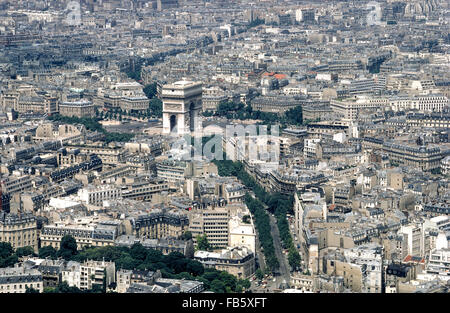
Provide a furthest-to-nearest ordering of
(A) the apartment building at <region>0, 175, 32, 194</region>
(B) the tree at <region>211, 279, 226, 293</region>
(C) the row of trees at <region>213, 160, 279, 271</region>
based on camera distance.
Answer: (A) the apartment building at <region>0, 175, 32, 194</region>
(C) the row of trees at <region>213, 160, 279, 271</region>
(B) the tree at <region>211, 279, 226, 293</region>

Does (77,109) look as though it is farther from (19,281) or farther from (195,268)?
(19,281)

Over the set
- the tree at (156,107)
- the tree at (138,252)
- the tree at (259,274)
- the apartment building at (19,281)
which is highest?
the apartment building at (19,281)

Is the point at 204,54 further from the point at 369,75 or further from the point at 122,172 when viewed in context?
the point at 122,172

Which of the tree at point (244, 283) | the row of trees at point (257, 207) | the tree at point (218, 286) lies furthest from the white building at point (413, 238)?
the tree at point (218, 286)

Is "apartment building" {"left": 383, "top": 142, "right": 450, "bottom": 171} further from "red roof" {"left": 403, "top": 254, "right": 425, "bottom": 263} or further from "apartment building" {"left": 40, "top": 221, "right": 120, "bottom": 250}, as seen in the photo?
"apartment building" {"left": 40, "top": 221, "right": 120, "bottom": 250}

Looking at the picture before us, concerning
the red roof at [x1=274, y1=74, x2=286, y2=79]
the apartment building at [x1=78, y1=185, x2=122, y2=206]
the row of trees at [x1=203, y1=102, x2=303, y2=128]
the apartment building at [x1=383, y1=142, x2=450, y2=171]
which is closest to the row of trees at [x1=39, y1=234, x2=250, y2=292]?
the apartment building at [x1=78, y1=185, x2=122, y2=206]

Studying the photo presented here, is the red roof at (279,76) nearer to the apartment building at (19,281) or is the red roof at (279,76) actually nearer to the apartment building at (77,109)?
the apartment building at (77,109)

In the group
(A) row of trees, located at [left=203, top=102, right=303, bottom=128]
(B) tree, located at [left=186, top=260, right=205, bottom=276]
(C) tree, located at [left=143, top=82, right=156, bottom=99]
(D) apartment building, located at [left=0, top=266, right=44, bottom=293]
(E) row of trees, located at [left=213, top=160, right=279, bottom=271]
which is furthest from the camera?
(C) tree, located at [left=143, top=82, right=156, bottom=99]

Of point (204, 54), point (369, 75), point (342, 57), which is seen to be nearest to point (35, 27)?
point (204, 54)
